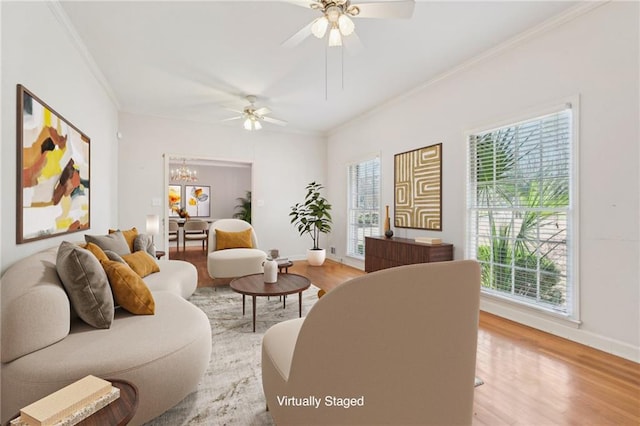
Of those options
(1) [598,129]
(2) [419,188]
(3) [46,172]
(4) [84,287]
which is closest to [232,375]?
(4) [84,287]

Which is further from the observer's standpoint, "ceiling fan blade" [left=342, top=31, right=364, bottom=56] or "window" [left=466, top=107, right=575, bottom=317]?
"window" [left=466, top=107, right=575, bottom=317]

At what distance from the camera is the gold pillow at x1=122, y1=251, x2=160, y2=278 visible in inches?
105

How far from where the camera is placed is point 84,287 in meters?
1.56

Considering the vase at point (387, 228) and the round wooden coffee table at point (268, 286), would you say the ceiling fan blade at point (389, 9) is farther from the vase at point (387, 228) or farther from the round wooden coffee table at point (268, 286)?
the vase at point (387, 228)

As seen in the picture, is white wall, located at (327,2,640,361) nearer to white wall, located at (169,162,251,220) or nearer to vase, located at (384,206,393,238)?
vase, located at (384,206,393,238)

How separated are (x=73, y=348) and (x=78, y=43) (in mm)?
2933

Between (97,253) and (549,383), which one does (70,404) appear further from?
(549,383)

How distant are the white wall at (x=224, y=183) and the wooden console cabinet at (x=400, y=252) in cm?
615

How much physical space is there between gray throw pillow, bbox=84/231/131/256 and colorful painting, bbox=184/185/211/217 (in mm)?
6449

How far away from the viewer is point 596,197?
2.38 m

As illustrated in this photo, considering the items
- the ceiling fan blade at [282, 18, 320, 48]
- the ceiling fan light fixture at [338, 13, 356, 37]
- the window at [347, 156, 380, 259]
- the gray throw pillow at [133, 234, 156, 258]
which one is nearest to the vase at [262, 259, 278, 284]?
the gray throw pillow at [133, 234, 156, 258]

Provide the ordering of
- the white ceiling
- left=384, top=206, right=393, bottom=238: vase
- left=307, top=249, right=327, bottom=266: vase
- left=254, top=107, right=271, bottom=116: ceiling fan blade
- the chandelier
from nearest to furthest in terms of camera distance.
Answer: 1. the white ceiling
2. left=254, top=107, right=271, bottom=116: ceiling fan blade
3. left=384, top=206, right=393, bottom=238: vase
4. left=307, top=249, right=327, bottom=266: vase
5. the chandelier

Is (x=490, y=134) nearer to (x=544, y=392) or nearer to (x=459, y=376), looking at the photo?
(x=544, y=392)

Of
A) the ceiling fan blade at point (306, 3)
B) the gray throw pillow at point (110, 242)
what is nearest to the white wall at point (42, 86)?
the gray throw pillow at point (110, 242)
